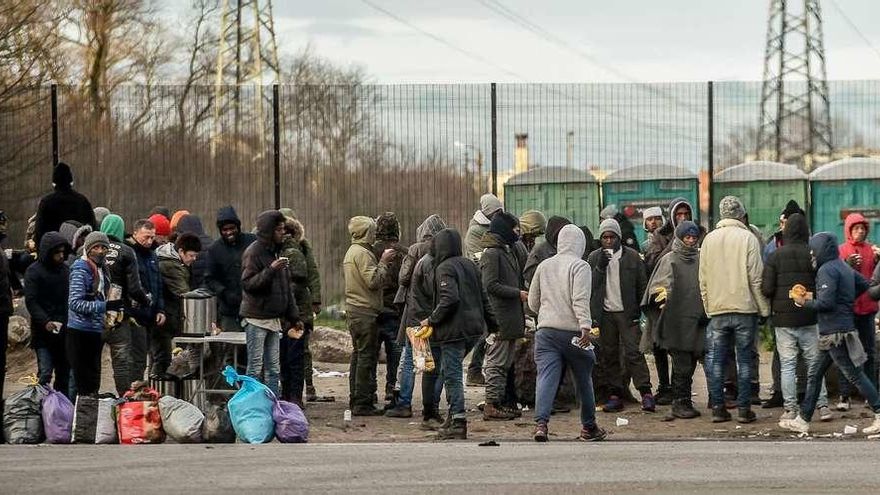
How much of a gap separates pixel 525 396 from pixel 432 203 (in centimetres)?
664

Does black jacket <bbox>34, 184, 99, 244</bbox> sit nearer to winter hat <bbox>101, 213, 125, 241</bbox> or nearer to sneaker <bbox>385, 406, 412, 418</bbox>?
winter hat <bbox>101, 213, 125, 241</bbox>

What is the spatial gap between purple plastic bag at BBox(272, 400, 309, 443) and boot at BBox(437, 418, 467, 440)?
1.17 meters

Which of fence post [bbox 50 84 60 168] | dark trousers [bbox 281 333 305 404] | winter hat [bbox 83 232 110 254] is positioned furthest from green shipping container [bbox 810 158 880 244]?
winter hat [bbox 83 232 110 254]

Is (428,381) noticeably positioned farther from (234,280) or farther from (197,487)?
(197,487)

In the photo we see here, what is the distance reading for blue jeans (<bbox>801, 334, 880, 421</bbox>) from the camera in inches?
593

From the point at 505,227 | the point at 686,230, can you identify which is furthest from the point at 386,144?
the point at 686,230

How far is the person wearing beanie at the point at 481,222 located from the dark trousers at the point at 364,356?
1.55 meters

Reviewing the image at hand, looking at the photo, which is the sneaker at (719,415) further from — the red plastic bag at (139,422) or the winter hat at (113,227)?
the winter hat at (113,227)

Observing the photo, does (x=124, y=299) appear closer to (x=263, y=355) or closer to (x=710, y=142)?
(x=263, y=355)

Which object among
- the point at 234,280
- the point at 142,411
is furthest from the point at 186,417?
the point at 234,280

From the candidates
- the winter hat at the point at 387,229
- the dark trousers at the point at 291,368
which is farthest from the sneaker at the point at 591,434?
the winter hat at the point at 387,229

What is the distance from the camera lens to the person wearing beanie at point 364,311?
54.0ft

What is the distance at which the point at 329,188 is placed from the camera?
23.5 metres

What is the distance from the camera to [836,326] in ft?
49.4
